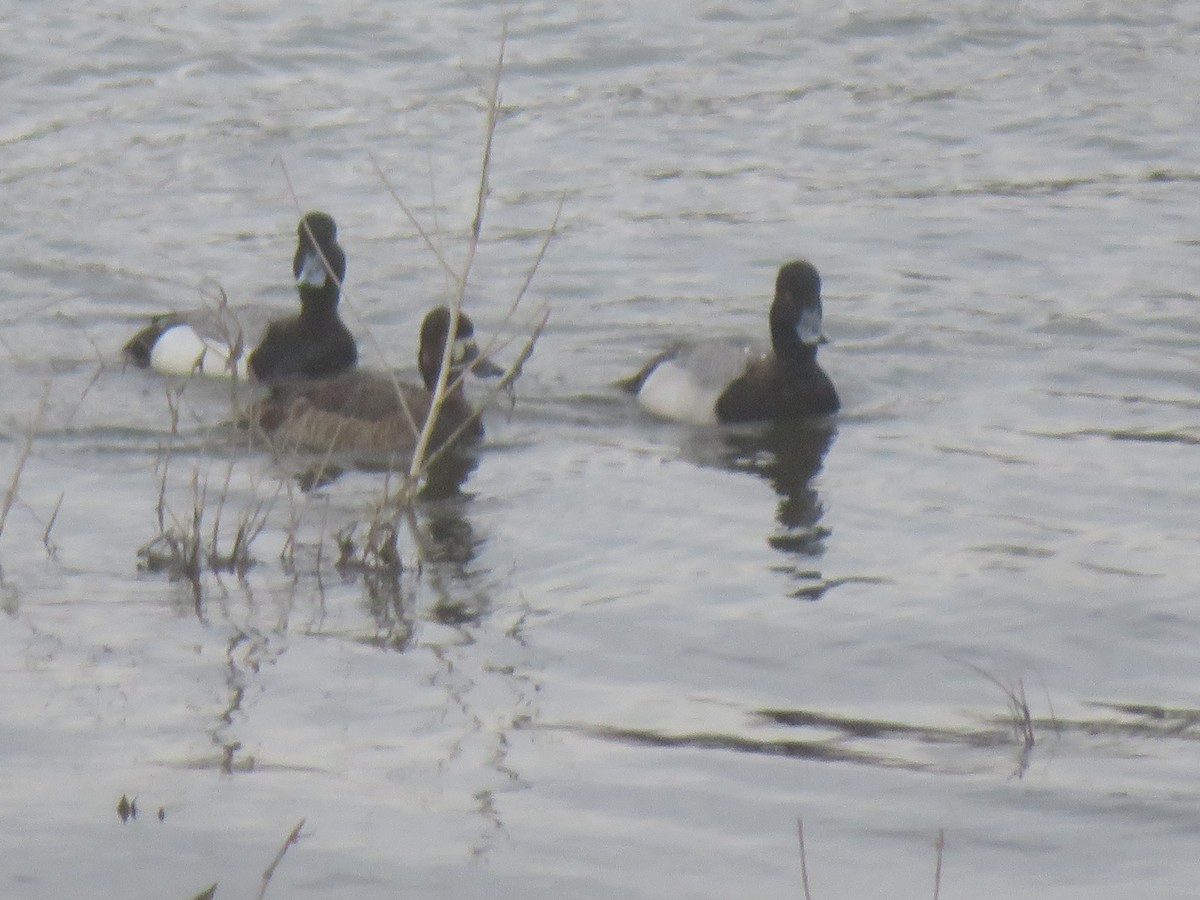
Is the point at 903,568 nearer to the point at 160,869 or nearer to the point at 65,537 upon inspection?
the point at 65,537

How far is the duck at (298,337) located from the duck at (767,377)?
182 centimetres

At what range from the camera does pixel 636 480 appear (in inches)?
407

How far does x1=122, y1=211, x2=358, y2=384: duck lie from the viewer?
1270 centimetres

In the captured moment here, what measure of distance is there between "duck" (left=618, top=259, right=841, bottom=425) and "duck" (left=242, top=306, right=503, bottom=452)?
93cm

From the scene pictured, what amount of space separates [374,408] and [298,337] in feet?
5.33

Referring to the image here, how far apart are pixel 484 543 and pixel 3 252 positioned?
6.89m

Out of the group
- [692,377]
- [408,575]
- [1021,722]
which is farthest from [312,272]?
[1021,722]

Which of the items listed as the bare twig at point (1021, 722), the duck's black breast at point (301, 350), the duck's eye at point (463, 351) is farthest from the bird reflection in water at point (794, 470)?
the duck's black breast at point (301, 350)

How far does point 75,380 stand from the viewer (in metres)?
12.5

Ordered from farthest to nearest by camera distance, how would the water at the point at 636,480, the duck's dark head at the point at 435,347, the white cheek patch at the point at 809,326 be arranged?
the white cheek patch at the point at 809,326 < the duck's dark head at the point at 435,347 < the water at the point at 636,480

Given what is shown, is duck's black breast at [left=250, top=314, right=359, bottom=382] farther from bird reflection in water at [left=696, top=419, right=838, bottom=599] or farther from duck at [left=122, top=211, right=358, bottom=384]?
bird reflection in water at [left=696, top=419, right=838, bottom=599]

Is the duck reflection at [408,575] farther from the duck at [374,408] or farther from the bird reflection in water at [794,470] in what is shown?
the duck at [374,408]

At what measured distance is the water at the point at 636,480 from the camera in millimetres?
6004

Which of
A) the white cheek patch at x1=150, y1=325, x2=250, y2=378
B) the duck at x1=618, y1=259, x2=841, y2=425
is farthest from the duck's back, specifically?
the white cheek patch at x1=150, y1=325, x2=250, y2=378
